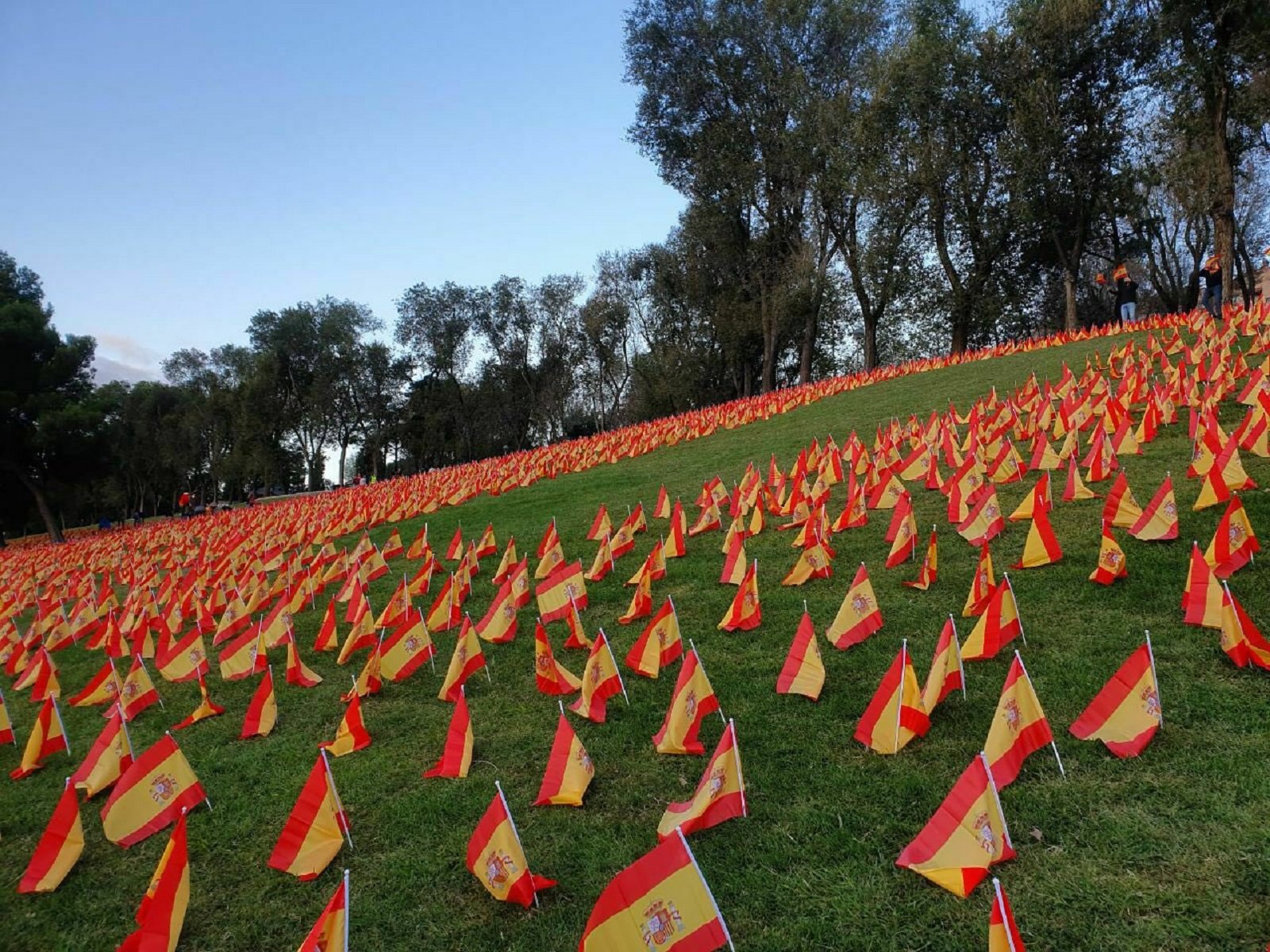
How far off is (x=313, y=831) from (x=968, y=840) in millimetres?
3761

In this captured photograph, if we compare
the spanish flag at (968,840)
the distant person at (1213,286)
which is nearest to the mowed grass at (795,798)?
the spanish flag at (968,840)

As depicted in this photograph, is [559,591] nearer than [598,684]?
No

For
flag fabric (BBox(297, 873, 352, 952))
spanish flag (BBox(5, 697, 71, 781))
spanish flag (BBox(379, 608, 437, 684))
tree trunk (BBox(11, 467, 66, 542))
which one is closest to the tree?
tree trunk (BBox(11, 467, 66, 542))

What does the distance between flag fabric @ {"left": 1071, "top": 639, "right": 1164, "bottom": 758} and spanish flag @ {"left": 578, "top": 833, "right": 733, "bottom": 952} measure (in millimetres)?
2618

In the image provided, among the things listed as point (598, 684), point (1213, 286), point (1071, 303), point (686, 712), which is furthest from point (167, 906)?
point (1071, 303)

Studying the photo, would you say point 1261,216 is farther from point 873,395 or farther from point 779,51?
point 873,395

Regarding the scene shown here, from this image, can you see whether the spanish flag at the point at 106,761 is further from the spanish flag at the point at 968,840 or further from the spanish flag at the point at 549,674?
the spanish flag at the point at 968,840

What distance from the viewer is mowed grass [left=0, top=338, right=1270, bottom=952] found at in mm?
3430

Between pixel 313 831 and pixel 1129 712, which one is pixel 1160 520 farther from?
pixel 313 831

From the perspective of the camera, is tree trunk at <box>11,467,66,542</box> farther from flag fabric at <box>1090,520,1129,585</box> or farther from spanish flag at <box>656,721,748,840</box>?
flag fabric at <box>1090,520,1129,585</box>

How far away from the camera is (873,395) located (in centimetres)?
1991

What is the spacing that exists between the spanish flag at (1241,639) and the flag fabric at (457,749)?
505cm

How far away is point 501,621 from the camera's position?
26.1 feet

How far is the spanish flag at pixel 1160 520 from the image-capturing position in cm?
663
